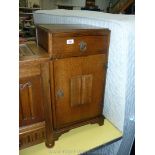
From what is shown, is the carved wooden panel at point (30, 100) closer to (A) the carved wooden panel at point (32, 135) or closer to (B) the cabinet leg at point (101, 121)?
(A) the carved wooden panel at point (32, 135)

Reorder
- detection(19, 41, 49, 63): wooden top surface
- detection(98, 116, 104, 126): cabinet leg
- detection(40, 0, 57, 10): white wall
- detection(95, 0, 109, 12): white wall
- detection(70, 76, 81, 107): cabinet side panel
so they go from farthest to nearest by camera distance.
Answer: detection(95, 0, 109, 12): white wall
detection(40, 0, 57, 10): white wall
detection(98, 116, 104, 126): cabinet leg
detection(70, 76, 81, 107): cabinet side panel
detection(19, 41, 49, 63): wooden top surface

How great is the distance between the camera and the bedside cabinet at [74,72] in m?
0.73

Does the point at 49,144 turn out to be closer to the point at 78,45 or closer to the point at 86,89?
the point at 86,89

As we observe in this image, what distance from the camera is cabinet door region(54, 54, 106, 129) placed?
78 cm

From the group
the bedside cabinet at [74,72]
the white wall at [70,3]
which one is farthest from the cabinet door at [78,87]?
the white wall at [70,3]

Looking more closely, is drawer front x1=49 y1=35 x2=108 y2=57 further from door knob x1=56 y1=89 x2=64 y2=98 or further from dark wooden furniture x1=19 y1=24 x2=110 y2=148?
door knob x1=56 y1=89 x2=64 y2=98

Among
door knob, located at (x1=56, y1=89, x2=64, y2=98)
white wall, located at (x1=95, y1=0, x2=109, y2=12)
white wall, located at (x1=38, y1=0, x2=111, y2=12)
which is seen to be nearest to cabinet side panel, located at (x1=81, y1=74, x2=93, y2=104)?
door knob, located at (x1=56, y1=89, x2=64, y2=98)
